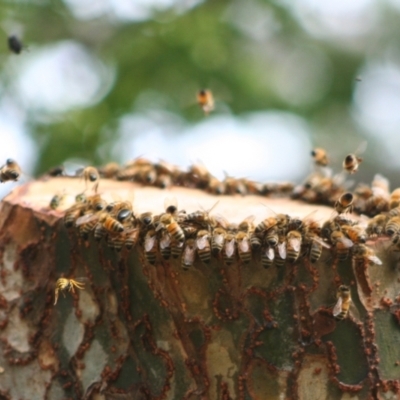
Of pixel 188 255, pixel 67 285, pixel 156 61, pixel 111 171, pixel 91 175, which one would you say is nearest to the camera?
pixel 188 255

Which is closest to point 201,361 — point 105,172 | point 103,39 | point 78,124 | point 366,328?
point 366,328

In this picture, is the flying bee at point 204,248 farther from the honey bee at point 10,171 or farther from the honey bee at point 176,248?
the honey bee at point 10,171

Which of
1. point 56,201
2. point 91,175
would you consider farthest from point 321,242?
point 91,175

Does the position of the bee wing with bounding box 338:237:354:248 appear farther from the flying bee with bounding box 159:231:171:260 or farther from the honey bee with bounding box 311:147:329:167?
the honey bee with bounding box 311:147:329:167

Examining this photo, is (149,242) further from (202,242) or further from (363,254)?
(363,254)

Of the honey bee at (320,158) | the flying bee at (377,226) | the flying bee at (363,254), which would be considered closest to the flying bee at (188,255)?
the flying bee at (363,254)

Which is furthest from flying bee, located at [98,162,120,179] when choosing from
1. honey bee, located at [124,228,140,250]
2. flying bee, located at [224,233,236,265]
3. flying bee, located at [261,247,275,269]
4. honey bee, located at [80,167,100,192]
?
flying bee, located at [261,247,275,269]

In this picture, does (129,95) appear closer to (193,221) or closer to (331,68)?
(331,68)
